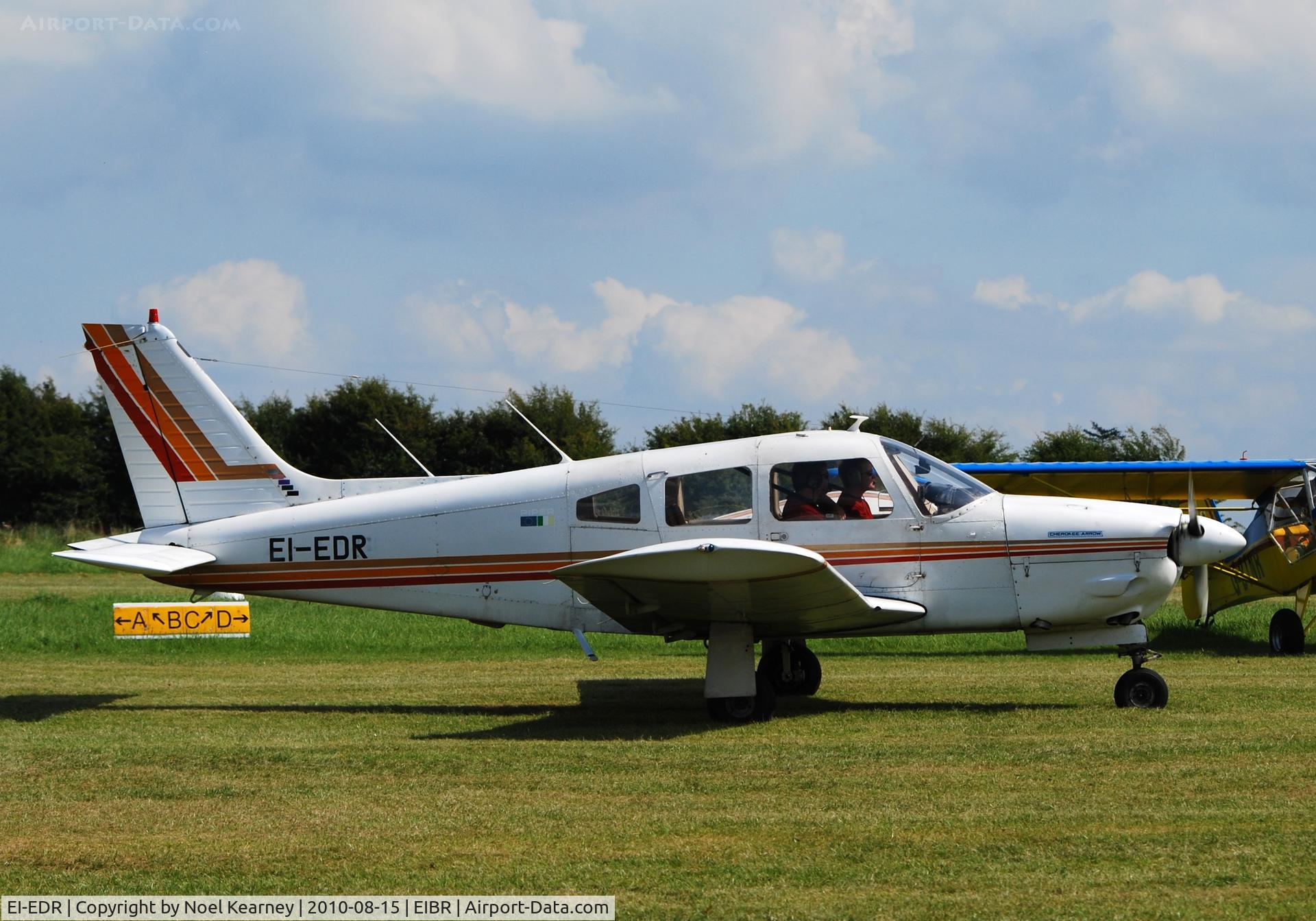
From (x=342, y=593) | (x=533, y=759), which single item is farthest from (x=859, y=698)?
(x=342, y=593)

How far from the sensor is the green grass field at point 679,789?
5277 millimetres

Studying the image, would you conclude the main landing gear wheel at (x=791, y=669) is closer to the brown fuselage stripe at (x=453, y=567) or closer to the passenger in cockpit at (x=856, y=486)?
the brown fuselage stripe at (x=453, y=567)

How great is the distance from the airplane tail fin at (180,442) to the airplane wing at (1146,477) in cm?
817

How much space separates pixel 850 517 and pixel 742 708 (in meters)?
1.75

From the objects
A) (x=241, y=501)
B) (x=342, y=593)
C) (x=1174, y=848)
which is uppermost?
(x=241, y=501)

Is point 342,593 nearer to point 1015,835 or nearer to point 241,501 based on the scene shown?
point 241,501

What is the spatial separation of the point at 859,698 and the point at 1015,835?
5.16 m

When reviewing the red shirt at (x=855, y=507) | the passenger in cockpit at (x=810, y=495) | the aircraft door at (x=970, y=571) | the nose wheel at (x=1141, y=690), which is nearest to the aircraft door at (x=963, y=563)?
the aircraft door at (x=970, y=571)

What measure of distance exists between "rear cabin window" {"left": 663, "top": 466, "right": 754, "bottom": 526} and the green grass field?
1622mm

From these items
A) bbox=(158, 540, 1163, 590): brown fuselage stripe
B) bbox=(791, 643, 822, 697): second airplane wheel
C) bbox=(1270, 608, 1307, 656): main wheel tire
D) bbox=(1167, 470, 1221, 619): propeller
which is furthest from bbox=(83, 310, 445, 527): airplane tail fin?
bbox=(1270, 608, 1307, 656): main wheel tire

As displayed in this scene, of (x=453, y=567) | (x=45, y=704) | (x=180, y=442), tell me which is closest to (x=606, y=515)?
(x=453, y=567)

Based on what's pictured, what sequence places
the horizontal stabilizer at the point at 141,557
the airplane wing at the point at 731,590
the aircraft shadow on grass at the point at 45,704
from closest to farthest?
the airplane wing at the point at 731,590 < the aircraft shadow on grass at the point at 45,704 < the horizontal stabilizer at the point at 141,557

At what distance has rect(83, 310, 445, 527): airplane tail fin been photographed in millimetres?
11547

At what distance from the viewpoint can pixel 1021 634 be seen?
52.4 ft
